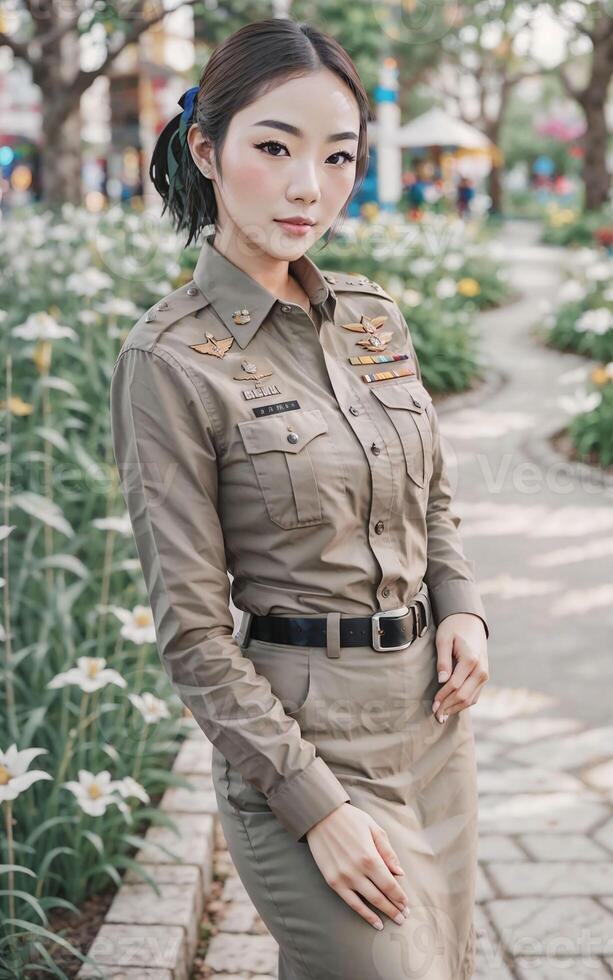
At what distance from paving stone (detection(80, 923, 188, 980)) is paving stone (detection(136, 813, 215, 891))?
0.87 feet

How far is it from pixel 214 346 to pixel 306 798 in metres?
0.61

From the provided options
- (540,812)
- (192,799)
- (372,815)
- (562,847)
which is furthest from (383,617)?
(540,812)

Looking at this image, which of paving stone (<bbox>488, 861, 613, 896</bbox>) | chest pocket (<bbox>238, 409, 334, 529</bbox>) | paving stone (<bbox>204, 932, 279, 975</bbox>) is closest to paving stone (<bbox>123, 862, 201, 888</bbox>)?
paving stone (<bbox>204, 932, 279, 975</bbox>)

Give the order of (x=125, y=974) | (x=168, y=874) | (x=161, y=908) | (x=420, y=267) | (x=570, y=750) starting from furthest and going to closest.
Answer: (x=420, y=267)
(x=570, y=750)
(x=168, y=874)
(x=161, y=908)
(x=125, y=974)

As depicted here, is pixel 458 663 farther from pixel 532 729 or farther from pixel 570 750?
pixel 532 729

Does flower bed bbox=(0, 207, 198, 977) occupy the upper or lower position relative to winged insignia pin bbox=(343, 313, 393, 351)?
lower

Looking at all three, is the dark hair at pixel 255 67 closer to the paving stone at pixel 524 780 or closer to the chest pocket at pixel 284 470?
the chest pocket at pixel 284 470

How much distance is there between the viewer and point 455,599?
169 cm

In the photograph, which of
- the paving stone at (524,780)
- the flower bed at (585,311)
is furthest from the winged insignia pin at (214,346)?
the flower bed at (585,311)

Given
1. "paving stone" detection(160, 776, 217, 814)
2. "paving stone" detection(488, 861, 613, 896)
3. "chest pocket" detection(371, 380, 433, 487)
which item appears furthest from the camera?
"paving stone" detection(160, 776, 217, 814)

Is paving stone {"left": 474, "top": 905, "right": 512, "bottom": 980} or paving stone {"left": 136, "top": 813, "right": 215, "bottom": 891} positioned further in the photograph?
paving stone {"left": 136, "top": 813, "right": 215, "bottom": 891}

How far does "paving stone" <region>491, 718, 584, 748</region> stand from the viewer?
3662 millimetres

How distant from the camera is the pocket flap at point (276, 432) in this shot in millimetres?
1425

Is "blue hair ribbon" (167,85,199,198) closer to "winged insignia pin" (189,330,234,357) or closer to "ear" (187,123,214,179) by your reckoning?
"ear" (187,123,214,179)
